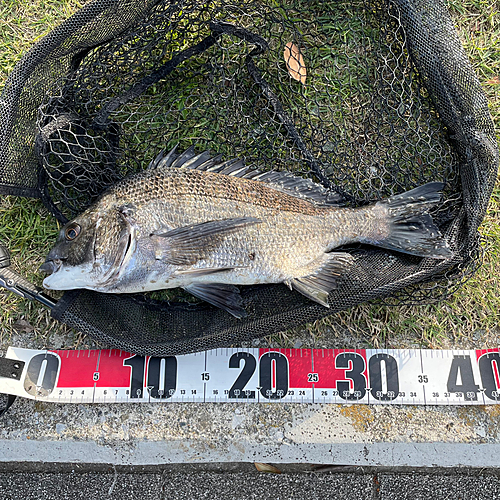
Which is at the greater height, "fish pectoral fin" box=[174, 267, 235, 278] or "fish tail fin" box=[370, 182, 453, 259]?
"fish tail fin" box=[370, 182, 453, 259]

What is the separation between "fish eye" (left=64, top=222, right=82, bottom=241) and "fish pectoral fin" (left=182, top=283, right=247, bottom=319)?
2.37 ft

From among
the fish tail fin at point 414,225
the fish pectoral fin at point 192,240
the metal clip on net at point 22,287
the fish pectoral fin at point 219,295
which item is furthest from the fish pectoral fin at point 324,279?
the metal clip on net at point 22,287

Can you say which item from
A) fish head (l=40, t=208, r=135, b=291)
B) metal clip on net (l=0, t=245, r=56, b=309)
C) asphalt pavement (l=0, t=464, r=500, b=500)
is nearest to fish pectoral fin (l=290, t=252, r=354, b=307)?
fish head (l=40, t=208, r=135, b=291)

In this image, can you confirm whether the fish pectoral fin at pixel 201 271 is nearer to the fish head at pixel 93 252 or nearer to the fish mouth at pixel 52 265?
the fish head at pixel 93 252

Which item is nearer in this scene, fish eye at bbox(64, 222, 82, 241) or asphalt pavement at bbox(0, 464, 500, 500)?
fish eye at bbox(64, 222, 82, 241)

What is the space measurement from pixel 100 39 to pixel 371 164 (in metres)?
1.93

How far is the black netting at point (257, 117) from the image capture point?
256cm

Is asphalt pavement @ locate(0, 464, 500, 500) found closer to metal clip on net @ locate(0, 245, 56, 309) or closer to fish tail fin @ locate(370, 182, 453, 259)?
metal clip on net @ locate(0, 245, 56, 309)

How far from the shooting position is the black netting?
2564 mm

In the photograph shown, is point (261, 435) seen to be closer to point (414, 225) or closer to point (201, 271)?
point (201, 271)

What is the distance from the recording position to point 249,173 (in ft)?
8.62

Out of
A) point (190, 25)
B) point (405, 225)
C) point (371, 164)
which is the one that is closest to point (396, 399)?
point (405, 225)

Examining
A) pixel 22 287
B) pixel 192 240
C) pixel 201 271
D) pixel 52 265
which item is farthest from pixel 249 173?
pixel 22 287

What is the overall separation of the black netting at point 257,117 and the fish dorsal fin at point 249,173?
6.5 inches
